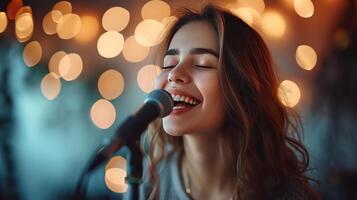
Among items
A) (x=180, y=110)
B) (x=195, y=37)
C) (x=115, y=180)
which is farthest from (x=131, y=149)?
(x=115, y=180)

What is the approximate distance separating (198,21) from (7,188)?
1770 mm

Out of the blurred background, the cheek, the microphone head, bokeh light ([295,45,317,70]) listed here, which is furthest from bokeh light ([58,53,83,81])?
the microphone head

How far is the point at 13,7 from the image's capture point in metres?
Answer: 2.51

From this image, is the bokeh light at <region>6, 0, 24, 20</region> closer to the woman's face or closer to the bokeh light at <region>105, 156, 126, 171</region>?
the bokeh light at <region>105, 156, 126, 171</region>

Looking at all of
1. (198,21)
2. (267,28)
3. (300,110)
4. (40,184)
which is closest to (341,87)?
(300,110)

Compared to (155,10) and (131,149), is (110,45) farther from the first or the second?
(131,149)

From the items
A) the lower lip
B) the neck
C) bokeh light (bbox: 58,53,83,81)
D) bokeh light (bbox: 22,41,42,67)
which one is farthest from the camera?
bokeh light (bbox: 58,53,83,81)

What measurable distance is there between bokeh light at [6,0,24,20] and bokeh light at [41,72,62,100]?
1.32ft

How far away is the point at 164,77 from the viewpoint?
46.4 inches

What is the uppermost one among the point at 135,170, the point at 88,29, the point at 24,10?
the point at 24,10

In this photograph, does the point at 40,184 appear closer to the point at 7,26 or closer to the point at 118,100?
the point at 118,100

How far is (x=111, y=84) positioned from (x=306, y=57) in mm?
1190

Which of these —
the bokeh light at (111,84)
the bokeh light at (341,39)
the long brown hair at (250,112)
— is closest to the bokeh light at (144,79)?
the bokeh light at (111,84)

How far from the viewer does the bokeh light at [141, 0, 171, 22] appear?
2.58 m
